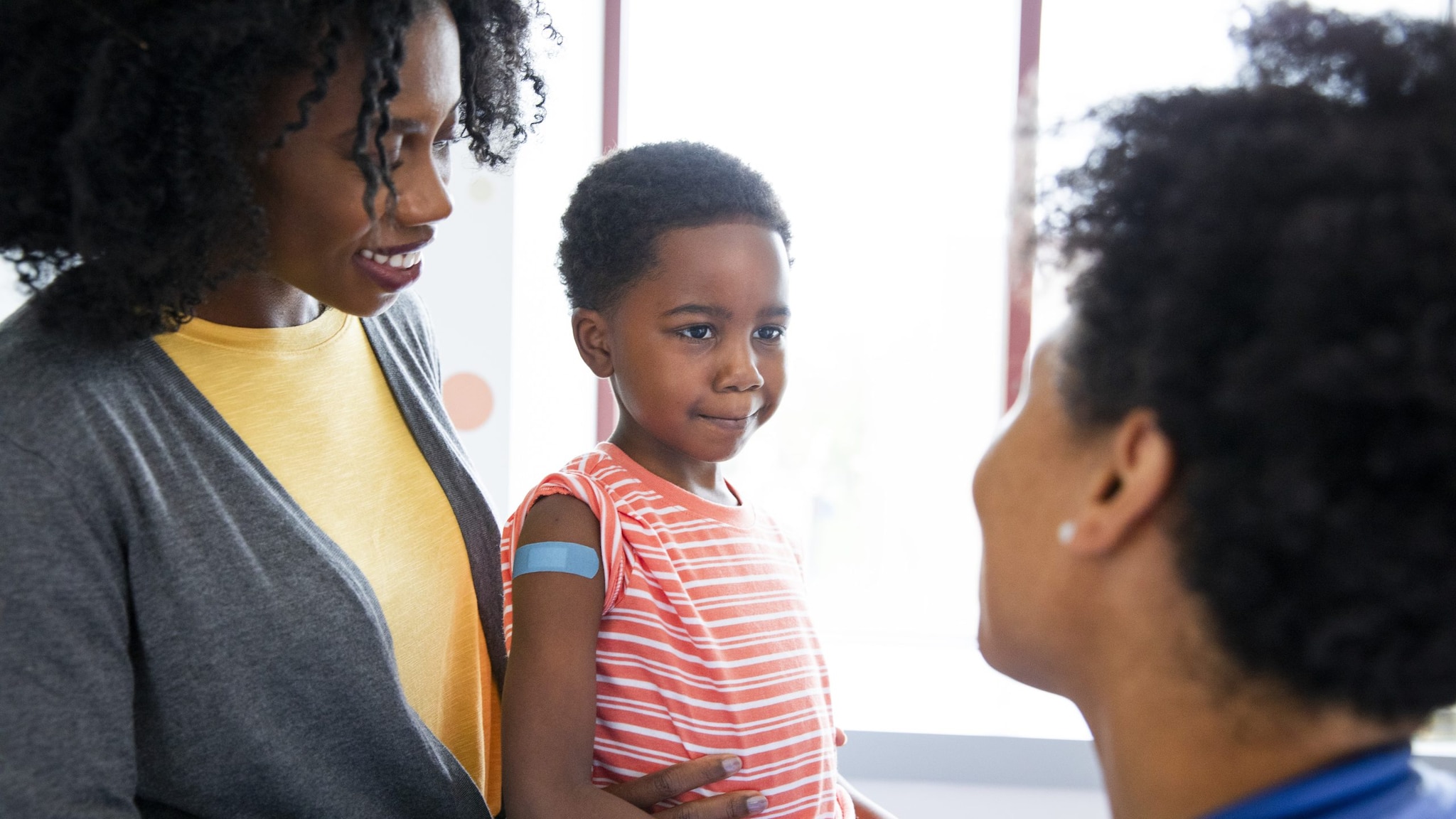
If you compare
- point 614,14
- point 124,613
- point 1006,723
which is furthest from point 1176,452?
point 614,14

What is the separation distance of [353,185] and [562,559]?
1.47 feet

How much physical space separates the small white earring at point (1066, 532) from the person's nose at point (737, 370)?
641 millimetres

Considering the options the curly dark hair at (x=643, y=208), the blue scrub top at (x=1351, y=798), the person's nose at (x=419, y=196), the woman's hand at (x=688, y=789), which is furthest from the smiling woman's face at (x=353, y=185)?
the blue scrub top at (x=1351, y=798)

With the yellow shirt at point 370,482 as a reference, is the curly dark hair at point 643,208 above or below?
above

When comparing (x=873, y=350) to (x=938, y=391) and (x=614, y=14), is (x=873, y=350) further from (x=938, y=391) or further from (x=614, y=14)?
(x=614, y=14)

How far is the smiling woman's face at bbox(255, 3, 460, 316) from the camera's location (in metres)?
1.00

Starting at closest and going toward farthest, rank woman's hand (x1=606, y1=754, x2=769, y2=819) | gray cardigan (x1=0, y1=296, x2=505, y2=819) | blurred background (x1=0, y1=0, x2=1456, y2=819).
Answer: gray cardigan (x1=0, y1=296, x2=505, y2=819) → woman's hand (x1=606, y1=754, x2=769, y2=819) → blurred background (x1=0, y1=0, x2=1456, y2=819)

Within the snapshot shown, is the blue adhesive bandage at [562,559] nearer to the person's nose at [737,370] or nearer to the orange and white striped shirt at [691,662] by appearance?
the orange and white striped shirt at [691,662]

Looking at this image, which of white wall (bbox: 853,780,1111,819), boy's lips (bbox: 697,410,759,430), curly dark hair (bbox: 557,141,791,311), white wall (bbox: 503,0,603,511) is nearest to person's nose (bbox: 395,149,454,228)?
curly dark hair (bbox: 557,141,791,311)

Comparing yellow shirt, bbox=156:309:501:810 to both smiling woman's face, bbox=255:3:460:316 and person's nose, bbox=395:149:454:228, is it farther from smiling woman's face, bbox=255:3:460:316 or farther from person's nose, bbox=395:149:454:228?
person's nose, bbox=395:149:454:228

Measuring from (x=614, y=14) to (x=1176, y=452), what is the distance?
2.44 m

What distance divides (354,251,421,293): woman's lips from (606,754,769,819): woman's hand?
0.59 m

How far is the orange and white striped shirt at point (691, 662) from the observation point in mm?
A: 1184

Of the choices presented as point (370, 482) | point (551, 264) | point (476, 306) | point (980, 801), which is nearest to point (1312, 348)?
point (370, 482)
